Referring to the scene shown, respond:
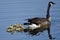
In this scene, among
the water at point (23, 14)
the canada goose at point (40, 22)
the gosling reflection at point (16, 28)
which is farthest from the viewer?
the canada goose at point (40, 22)

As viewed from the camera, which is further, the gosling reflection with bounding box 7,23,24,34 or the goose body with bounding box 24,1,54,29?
the goose body with bounding box 24,1,54,29

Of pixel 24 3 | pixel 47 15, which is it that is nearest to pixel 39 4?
pixel 24 3

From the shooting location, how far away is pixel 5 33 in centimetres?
850

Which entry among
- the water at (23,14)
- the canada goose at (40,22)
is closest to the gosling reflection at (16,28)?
the water at (23,14)

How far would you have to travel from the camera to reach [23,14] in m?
10.7

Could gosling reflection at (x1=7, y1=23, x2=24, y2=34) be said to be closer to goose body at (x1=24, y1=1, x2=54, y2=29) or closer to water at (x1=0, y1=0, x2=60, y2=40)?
water at (x1=0, y1=0, x2=60, y2=40)

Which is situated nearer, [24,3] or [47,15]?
[47,15]

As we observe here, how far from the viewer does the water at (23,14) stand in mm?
8289

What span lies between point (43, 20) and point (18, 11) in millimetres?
1762

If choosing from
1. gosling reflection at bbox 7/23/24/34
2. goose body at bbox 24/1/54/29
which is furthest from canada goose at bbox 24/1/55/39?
gosling reflection at bbox 7/23/24/34

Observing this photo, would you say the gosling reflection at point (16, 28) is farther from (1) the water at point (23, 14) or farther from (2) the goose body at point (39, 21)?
(2) the goose body at point (39, 21)

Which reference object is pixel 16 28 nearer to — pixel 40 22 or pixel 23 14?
pixel 40 22

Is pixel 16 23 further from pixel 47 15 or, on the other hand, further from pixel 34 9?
pixel 34 9

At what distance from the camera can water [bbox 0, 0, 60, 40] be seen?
8289 mm
